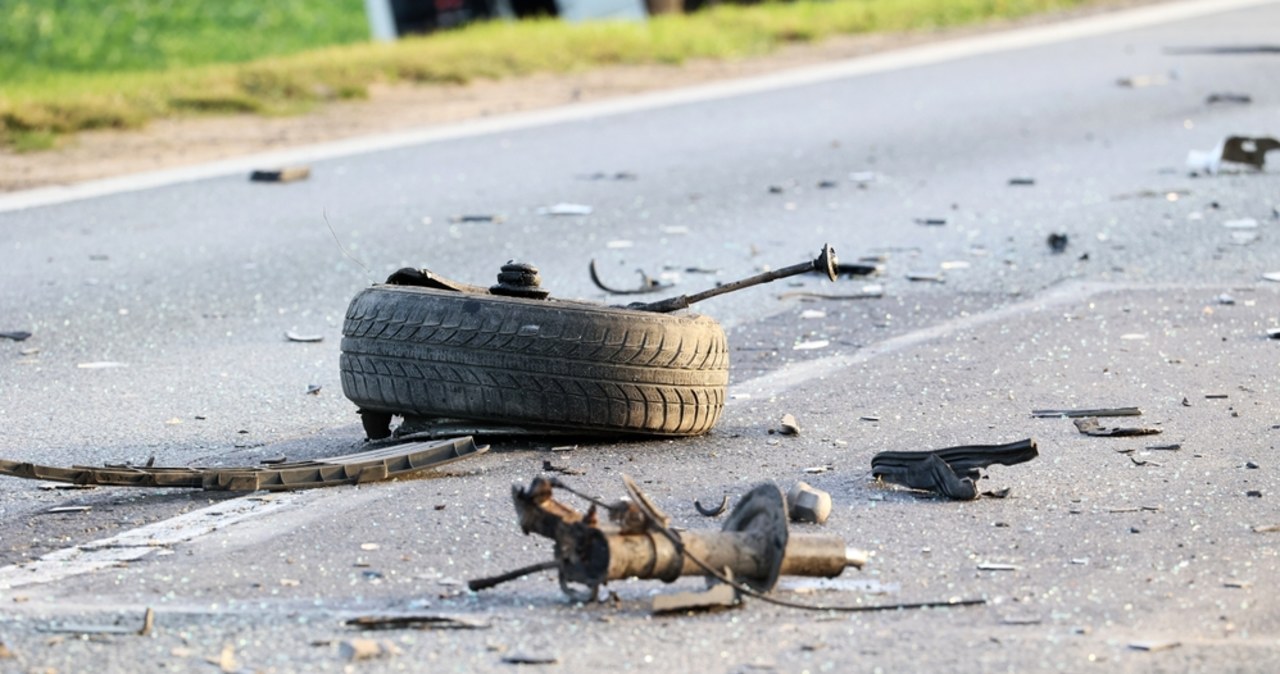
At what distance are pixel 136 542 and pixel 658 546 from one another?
1.36 meters

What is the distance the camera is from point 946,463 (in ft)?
16.9

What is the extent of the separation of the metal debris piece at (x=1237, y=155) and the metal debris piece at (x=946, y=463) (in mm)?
6209

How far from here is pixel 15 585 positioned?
4293 millimetres

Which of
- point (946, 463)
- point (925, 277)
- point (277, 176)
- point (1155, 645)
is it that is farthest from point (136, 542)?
point (277, 176)

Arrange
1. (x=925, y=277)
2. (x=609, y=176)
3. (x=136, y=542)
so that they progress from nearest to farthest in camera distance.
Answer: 1. (x=136, y=542)
2. (x=925, y=277)
3. (x=609, y=176)

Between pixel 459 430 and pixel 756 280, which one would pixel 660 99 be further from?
pixel 459 430

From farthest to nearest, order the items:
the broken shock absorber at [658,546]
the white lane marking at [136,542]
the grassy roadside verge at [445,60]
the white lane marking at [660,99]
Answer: the grassy roadside verge at [445,60] < the white lane marking at [660,99] < the white lane marking at [136,542] < the broken shock absorber at [658,546]

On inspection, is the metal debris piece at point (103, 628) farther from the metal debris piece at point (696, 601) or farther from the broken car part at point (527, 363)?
the broken car part at point (527, 363)

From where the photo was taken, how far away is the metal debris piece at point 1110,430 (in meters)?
5.77

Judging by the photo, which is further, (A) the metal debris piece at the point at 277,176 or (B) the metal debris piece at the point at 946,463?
(A) the metal debris piece at the point at 277,176

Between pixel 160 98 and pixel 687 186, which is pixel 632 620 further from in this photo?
pixel 160 98

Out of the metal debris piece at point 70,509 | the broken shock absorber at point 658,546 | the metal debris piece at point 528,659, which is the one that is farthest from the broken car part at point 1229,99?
the metal debris piece at point 528,659

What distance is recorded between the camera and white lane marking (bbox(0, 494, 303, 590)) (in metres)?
4.39

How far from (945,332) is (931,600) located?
322 centimetres
